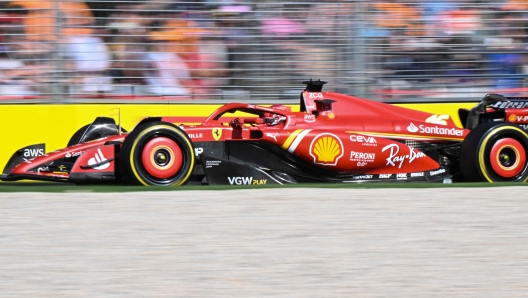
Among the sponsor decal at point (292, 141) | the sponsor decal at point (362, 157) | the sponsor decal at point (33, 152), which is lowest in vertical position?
the sponsor decal at point (33, 152)

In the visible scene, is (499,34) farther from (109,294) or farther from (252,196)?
(109,294)

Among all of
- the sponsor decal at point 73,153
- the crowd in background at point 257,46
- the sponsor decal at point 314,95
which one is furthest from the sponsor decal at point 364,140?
the sponsor decal at point 73,153

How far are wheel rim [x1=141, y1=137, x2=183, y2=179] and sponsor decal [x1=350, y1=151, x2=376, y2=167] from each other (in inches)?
62.0

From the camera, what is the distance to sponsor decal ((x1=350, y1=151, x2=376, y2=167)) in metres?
6.89

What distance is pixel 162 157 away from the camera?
6.54 m

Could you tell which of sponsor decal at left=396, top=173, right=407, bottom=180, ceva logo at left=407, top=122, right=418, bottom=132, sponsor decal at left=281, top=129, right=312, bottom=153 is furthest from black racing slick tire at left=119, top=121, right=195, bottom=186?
ceva logo at left=407, top=122, right=418, bottom=132

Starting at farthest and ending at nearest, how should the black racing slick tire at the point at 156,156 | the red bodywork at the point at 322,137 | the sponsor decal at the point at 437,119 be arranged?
1. the sponsor decal at the point at 437,119
2. the red bodywork at the point at 322,137
3. the black racing slick tire at the point at 156,156

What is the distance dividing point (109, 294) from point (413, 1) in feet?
22.2

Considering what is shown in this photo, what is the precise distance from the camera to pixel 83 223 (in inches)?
185

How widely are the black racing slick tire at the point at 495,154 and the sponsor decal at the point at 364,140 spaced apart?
0.87 meters

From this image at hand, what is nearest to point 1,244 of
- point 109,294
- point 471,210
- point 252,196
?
point 109,294

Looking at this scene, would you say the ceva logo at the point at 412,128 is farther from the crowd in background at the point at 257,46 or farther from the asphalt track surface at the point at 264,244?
the crowd in background at the point at 257,46

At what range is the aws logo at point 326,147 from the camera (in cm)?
684

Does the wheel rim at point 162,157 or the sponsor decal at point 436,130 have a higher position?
the sponsor decal at point 436,130
